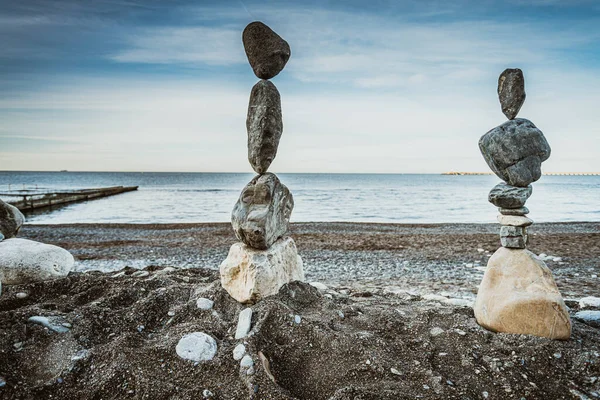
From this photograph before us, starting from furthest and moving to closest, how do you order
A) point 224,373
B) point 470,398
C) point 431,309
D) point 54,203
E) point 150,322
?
point 54,203 < point 431,309 < point 150,322 < point 224,373 < point 470,398

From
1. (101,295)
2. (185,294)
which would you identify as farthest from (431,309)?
(101,295)

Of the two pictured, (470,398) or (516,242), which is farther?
(516,242)

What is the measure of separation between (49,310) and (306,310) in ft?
10.6

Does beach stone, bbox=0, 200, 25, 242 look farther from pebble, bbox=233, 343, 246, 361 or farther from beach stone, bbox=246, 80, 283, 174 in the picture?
pebble, bbox=233, 343, 246, 361

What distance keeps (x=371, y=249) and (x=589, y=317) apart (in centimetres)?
838

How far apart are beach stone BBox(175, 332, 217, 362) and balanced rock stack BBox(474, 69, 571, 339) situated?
10.2 ft

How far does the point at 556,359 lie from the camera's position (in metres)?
4.04

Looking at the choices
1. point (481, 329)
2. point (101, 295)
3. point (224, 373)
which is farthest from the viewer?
point (101, 295)

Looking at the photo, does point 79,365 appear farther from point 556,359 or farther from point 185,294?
point 556,359

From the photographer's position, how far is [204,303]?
17.3 feet

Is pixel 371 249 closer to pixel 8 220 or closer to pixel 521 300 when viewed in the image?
pixel 521 300

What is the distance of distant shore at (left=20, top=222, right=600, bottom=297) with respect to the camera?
30.8 ft

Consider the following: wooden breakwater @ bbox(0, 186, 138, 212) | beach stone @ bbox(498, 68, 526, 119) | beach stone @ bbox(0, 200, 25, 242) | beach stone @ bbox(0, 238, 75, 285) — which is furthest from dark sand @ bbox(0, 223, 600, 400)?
wooden breakwater @ bbox(0, 186, 138, 212)

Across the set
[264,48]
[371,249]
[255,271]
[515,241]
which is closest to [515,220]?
[515,241]
